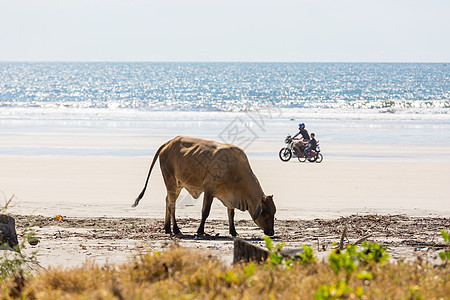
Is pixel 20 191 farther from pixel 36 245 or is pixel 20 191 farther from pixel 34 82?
pixel 34 82

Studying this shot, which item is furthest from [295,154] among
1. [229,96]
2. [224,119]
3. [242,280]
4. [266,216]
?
[229,96]

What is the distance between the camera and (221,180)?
1134 cm

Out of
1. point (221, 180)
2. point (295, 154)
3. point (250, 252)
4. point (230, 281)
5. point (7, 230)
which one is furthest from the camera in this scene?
point (295, 154)

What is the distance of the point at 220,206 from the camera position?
14.7m

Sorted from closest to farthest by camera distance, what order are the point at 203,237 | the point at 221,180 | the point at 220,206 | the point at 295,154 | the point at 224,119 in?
the point at 203,237 → the point at 221,180 → the point at 220,206 → the point at 295,154 → the point at 224,119

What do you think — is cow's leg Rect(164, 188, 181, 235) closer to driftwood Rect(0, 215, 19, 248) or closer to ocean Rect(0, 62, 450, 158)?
driftwood Rect(0, 215, 19, 248)

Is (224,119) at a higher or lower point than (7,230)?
higher

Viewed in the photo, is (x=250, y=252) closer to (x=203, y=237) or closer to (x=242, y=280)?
(x=242, y=280)

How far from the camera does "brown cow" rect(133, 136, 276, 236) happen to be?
433 inches

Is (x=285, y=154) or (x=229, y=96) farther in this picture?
(x=229, y=96)

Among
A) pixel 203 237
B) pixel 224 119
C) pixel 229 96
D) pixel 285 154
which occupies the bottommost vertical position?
pixel 203 237

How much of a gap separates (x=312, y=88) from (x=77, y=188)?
260 ft

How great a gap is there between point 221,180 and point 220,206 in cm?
345

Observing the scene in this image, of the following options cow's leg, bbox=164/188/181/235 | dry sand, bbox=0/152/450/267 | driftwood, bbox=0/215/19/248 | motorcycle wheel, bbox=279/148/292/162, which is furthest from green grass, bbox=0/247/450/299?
motorcycle wheel, bbox=279/148/292/162
